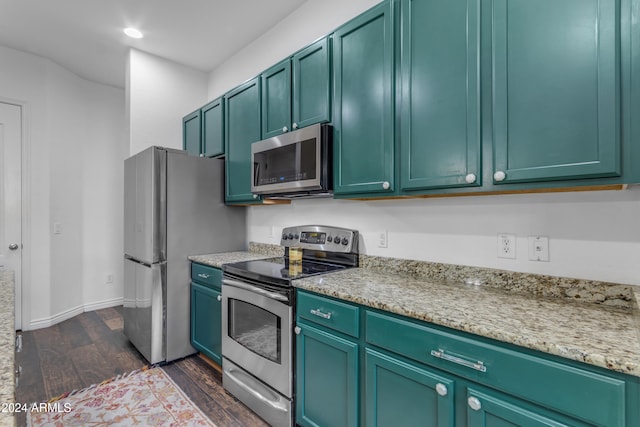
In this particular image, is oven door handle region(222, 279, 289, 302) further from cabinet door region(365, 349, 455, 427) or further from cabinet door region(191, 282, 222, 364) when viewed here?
cabinet door region(365, 349, 455, 427)

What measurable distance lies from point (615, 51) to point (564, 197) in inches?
22.1

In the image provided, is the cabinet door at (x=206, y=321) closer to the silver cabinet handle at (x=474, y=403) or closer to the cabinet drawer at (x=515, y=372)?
the cabinet drawer at (x=515, y=372)

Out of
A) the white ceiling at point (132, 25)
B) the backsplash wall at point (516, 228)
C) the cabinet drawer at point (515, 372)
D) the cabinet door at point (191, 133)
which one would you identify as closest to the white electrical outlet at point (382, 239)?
the backsplash wall at point (516, 228)

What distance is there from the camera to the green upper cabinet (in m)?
1.98

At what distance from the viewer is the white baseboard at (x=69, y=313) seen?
332 cm

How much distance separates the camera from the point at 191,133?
335 cm

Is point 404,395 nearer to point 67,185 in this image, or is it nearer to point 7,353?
point 7,353

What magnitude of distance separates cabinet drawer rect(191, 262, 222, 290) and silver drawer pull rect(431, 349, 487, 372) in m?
1.65

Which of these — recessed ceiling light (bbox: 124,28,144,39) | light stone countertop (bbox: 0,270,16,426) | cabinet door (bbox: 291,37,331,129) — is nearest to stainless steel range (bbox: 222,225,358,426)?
cabinet door (bbox: 291,37,331,129)

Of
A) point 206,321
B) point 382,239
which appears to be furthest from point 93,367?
point 382,239

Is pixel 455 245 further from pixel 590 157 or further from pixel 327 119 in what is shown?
pixel 327 119

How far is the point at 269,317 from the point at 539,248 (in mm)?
1389

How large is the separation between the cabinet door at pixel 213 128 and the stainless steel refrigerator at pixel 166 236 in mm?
189

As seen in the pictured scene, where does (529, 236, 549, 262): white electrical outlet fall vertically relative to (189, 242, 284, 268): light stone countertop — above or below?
above
